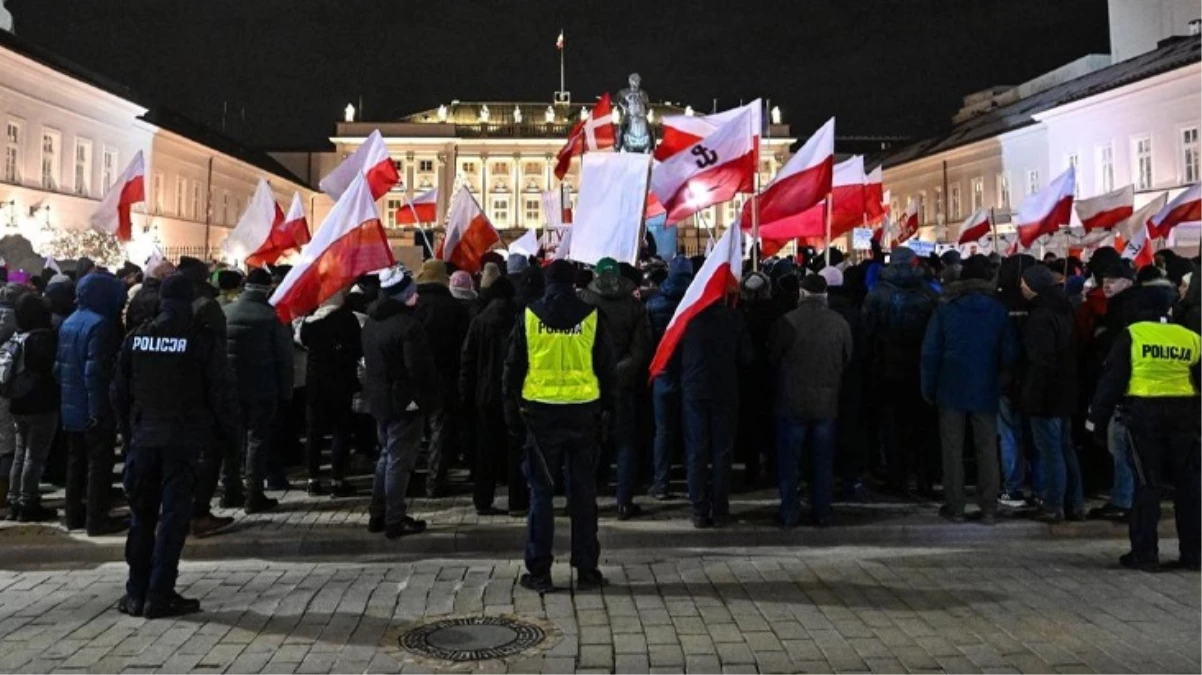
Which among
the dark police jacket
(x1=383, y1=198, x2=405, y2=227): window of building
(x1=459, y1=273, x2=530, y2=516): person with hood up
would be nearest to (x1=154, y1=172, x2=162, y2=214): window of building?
(x1=383, y1=198, x2=405, y2=227): window of building

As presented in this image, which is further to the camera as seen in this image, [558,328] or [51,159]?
[51,159]

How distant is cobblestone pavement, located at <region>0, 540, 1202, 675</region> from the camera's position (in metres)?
5.16

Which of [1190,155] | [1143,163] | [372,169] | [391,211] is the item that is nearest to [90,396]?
[372,169]

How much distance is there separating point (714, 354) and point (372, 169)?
19.0ft

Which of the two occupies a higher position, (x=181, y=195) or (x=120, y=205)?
(x=181, y=195)

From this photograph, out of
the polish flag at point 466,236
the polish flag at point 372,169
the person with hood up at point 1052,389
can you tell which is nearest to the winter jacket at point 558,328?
the person with hood up at point 1052,389

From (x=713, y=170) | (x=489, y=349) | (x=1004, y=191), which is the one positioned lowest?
(x=489, y=349)

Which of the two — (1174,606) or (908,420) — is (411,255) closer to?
(908,420)

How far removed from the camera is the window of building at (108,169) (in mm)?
41938

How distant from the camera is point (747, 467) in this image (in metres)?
9.97

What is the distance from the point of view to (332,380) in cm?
920

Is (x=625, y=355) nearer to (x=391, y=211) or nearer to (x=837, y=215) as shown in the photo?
(x=837, y=215)

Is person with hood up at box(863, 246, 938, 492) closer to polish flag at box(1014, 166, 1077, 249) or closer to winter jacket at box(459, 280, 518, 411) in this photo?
winter jacket at box(459, 280, 518, 411)

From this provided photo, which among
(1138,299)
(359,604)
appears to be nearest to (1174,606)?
(1138,299)
